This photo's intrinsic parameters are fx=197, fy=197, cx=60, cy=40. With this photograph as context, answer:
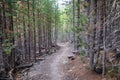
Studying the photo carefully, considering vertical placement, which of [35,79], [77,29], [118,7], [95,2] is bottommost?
[35,79]

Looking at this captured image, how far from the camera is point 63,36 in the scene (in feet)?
269

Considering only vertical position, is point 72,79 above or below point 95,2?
below

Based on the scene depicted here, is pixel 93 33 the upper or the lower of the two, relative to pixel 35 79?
upper

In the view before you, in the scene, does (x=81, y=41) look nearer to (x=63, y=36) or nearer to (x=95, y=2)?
(x=95, y=2)

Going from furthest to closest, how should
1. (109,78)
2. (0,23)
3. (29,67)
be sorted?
1. (29,67)
2. (0,23)
3. (109,78)

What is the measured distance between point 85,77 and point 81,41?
2613 mm

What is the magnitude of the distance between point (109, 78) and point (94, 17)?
15.1 feet

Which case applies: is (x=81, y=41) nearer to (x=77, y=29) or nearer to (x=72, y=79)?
(x=77, y=29)

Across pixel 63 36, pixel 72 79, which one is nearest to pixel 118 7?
pixel 72 79

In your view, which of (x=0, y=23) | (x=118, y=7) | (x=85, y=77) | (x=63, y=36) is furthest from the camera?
(x=63, y=36)

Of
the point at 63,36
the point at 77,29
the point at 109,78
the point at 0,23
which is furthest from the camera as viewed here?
the point at 63,36

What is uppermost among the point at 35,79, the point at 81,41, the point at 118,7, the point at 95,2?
the point at 95,2

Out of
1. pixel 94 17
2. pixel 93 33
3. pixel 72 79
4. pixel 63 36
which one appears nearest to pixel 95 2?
pixel 94 17

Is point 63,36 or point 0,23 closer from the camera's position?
point 0,23
